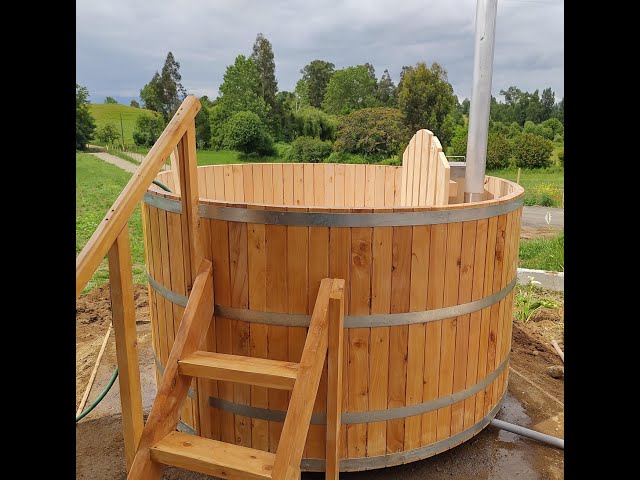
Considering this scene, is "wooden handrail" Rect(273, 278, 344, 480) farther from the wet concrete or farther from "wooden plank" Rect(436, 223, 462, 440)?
the wet concrete

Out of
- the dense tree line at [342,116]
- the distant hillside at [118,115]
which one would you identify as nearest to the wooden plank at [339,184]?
the dense tree line at [342,116]

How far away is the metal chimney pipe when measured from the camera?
329cm

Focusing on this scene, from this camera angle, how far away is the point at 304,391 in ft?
7.72

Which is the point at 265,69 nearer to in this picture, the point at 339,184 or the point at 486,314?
the point at 339,184

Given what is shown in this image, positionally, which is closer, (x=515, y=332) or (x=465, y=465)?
(x=465, y=465)

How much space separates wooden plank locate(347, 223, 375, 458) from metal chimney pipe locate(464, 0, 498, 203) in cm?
130

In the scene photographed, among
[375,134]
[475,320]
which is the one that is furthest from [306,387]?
[375,134]

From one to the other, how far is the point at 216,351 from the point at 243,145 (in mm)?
20597

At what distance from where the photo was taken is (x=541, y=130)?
78.1 ft

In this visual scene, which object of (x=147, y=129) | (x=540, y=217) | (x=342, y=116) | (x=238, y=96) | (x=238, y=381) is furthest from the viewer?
(x=342, y=116)

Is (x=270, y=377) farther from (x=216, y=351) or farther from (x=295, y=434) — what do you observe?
(x=216, y=351)

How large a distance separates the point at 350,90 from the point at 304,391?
95.7ft

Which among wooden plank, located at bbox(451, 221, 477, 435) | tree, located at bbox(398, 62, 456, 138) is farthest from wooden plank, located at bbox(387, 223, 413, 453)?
tree, located at bbox(398, 62, 456, 138)

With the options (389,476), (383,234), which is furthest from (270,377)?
(389,476)
